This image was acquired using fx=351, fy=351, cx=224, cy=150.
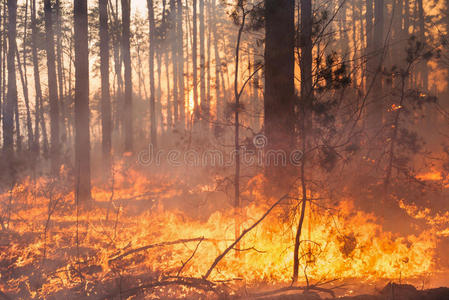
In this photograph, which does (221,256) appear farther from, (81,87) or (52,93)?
(52,93)

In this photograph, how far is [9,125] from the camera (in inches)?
582

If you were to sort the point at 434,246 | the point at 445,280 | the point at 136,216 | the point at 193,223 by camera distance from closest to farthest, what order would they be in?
1. the point at 445,280
2. the point at 434,246
3. the point at 193,223
4. the point at 136,216

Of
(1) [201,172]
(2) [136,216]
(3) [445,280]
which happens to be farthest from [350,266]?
(1) [201,172]

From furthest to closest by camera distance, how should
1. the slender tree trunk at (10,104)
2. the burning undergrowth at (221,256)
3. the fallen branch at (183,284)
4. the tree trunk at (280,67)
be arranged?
the slender tree trunk at (10,104), the tree trunk at (280,67), the burning undergrowth at (221,256), the fallen branch at (183,284)

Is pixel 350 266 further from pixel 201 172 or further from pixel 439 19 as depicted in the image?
pixel 439 19

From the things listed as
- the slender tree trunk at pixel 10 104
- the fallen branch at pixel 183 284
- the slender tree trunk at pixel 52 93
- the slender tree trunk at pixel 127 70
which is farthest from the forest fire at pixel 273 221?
the slender tree trunk at pixel 127 70

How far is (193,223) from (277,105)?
3231mm

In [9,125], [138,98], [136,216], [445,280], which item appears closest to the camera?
[445,280]

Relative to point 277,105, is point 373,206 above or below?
below

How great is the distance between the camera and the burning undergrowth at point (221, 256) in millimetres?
4660

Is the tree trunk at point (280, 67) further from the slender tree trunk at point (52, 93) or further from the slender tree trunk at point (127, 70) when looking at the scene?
the slender tree trunk at point (127, 70)

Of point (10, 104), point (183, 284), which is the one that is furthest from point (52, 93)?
point (183, 284)

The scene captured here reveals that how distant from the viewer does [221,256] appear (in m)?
4.73

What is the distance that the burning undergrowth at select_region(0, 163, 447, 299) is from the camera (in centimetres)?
466
